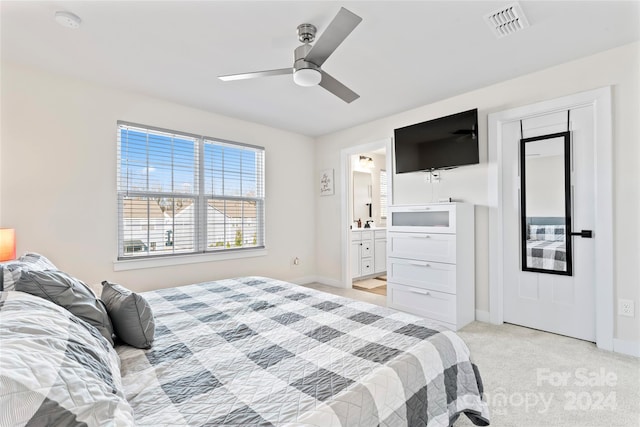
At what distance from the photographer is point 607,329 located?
8.06 ft

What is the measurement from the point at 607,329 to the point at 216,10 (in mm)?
3841

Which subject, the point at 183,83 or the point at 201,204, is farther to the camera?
the point at 201,204

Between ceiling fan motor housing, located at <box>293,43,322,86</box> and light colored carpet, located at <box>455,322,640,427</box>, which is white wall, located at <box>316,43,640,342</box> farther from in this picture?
ceiling fan motor housing, located at <box>293,43,322,86</box>

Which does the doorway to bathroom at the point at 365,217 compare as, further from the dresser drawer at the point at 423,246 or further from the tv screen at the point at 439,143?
the dresser drawer at the point at 423,246

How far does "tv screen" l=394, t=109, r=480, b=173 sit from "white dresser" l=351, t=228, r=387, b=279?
1746 millimetres

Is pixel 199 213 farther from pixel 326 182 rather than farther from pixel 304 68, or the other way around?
pixel 304 68

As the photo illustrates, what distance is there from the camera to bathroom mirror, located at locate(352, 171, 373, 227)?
19.3 feet

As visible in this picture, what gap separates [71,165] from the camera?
114 inches

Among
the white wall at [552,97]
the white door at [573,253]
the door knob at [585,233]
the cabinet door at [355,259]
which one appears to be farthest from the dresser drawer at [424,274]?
the cabinet door at [355,259]

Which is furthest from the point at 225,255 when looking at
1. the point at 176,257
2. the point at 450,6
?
the point at 450,6

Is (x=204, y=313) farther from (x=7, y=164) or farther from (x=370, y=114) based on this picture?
(x=370, y=114)

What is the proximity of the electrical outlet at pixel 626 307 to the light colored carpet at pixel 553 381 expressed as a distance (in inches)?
13.1

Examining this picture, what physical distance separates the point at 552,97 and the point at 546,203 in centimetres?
99

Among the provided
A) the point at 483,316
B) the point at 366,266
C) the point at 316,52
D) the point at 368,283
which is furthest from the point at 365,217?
the point at 316,52
